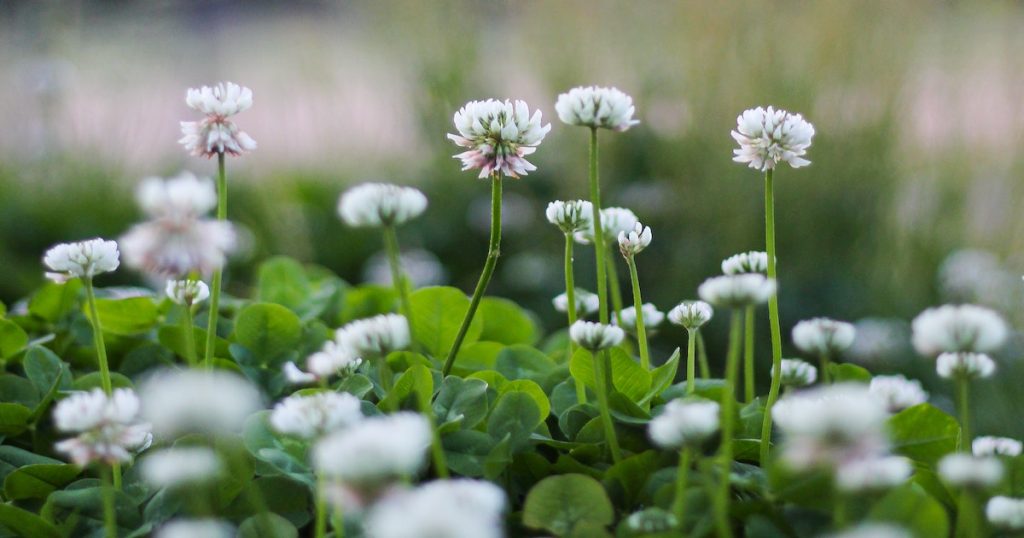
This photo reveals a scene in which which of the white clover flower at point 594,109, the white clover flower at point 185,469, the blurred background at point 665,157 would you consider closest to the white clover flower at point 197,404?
the white clover flower at point 185,469

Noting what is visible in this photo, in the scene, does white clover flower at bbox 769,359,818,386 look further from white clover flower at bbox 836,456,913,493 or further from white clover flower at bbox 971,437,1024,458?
white clover flower at bbox 836,456,913,493

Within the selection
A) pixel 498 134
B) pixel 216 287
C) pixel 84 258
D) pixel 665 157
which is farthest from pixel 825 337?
pixel 665 157

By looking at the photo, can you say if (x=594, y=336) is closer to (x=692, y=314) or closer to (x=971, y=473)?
(x=692, y=314)

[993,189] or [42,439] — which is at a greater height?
[993,189]

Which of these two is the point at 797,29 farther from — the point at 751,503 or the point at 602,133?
the point at 751,503

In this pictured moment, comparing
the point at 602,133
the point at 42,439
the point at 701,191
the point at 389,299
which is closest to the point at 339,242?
the point at 602,133

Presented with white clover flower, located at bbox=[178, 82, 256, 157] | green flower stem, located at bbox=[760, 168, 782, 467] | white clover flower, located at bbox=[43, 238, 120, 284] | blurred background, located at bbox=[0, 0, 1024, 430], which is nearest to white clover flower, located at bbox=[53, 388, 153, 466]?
white clover flower, located at bbox=[43, 238, 120, 284]
